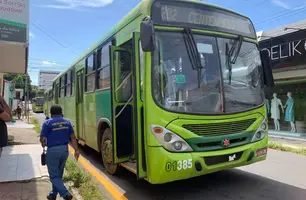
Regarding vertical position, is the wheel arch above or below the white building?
below

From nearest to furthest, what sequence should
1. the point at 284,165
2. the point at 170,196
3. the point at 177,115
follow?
the point at 177,115
the point at 170,196
the point at 284,165

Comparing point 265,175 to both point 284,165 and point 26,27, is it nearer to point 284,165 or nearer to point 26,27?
point 284,165

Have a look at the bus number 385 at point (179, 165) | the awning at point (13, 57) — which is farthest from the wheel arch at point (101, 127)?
the awning at point (13, 57)

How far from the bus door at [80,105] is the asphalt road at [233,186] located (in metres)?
2.42

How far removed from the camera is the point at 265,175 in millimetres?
6195

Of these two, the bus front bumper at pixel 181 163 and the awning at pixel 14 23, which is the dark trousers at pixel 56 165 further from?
the awning at pixel 14 23

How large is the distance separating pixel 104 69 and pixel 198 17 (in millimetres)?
2513

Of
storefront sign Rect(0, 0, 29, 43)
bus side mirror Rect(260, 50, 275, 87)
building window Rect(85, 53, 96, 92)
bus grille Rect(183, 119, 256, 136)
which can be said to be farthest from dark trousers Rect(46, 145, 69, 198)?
bus side mirror Rect(260, 50, 275, 87)

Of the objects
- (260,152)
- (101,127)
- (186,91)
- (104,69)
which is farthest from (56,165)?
(260,152)

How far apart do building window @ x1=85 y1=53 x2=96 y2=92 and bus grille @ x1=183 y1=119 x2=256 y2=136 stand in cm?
360

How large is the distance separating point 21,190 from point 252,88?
14.4 feet

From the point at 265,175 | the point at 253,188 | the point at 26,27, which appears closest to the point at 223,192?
the point at 253,188

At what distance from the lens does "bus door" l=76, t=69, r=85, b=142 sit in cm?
880

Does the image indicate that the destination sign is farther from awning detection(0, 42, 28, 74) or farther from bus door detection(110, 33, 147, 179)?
awning detection(0, 42, 28, 74)
